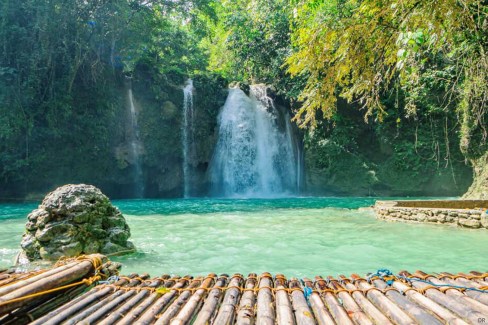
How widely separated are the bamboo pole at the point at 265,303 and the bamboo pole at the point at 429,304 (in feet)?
3.68

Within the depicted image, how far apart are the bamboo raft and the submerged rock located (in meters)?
2.66

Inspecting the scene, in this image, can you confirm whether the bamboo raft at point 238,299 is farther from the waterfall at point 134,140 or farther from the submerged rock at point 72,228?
the waterfall at point 134,140

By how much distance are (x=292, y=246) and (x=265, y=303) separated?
4.34 meters

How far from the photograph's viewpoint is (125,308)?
8.49 ft

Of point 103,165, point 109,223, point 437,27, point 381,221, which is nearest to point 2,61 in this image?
point 103,165

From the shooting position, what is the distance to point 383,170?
2131cm

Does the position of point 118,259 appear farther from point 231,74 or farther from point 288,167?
point 231,74

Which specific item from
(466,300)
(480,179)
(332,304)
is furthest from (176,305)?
(480,179)

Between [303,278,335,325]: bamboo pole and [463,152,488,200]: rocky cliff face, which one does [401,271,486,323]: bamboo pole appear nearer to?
[303,278,335,325]: bamboo pole

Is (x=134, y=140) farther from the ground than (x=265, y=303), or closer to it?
farther from the ground

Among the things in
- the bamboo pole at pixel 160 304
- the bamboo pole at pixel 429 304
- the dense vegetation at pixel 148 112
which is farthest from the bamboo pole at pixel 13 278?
the dense vegetation at pixel 148 112

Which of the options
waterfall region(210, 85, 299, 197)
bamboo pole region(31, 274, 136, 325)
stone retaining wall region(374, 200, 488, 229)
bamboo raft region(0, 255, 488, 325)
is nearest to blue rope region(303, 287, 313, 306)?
bamboo raft region(0, 255, 488, 325)

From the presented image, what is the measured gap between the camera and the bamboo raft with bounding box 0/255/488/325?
2.37m

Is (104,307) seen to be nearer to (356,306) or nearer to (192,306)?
(192,306)
